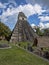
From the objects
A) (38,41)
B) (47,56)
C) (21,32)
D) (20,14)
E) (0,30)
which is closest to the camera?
(47,56)

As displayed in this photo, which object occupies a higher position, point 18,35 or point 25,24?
point 25,24

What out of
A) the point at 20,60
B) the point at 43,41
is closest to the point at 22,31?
the point at 43,41

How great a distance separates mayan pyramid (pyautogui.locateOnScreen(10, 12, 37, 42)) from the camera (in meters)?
85.2

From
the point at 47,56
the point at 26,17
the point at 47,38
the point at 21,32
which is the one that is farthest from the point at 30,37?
the point at 47,56

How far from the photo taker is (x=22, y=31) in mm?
90188

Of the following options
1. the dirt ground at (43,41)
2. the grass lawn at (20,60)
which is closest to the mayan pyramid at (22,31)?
the dirt ground at (43,41)

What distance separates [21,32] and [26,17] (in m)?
11.9

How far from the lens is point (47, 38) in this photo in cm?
4728

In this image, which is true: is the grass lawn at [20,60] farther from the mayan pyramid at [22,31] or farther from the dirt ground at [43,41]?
the mayan pyramid at [22,31]

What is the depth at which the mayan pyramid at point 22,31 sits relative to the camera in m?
85.2

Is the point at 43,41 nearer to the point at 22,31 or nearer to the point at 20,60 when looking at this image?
the point at 20,60

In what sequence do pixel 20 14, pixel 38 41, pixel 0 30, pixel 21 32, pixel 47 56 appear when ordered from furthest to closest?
pixel 20 14 → pixel 21 32 → pixel 0 30 → pixel 38 41 → pixel 47 56

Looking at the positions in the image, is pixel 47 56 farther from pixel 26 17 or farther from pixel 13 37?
pixel 26 17

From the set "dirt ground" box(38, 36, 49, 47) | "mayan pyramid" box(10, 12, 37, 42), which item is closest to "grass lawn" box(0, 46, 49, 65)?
"dirt ground" box(38, 36, 49, 47)
